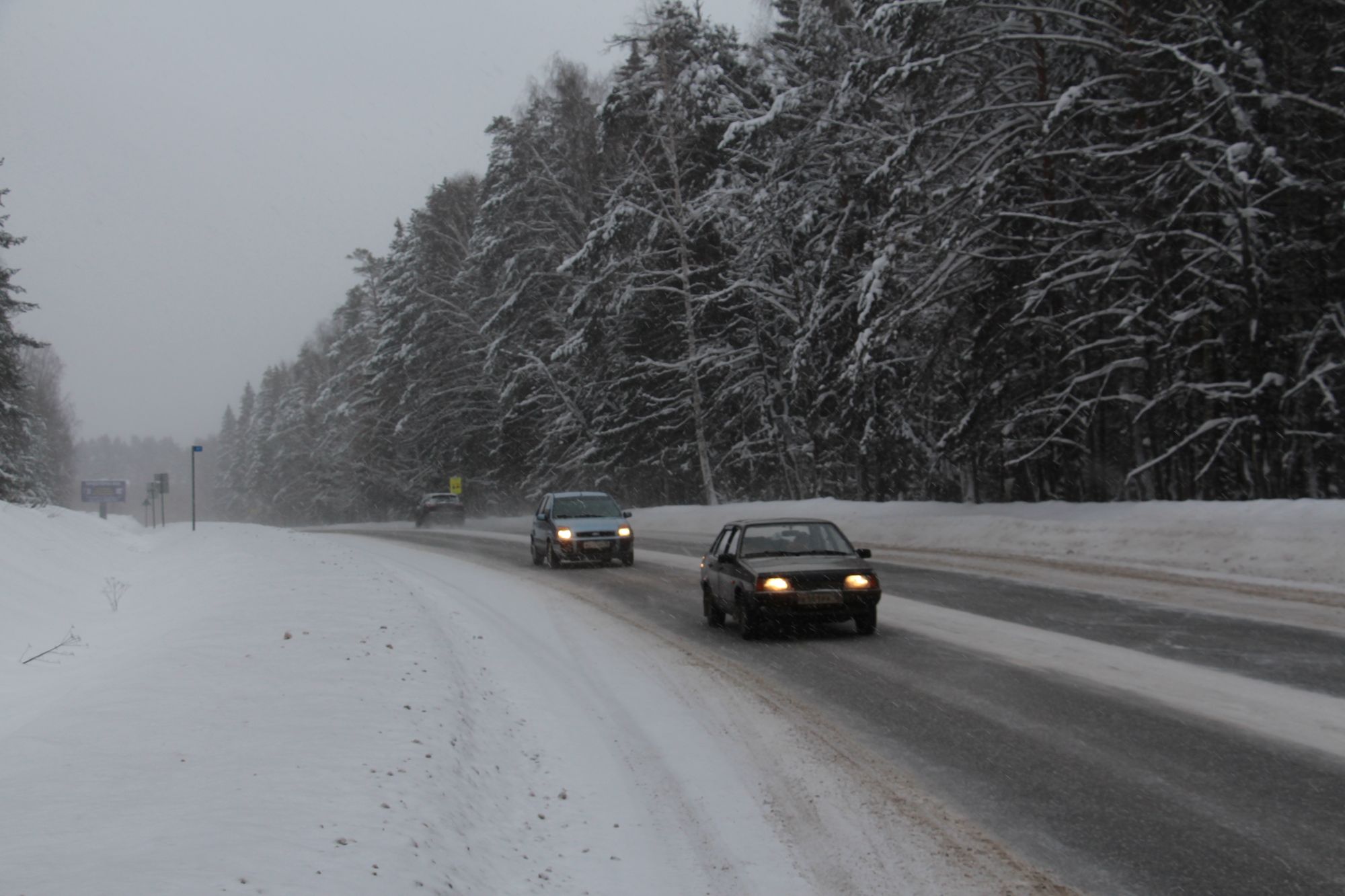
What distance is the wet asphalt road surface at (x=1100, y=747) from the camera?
500cm

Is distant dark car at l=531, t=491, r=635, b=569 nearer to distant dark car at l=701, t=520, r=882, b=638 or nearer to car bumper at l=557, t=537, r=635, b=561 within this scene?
car bumper at l=557, t=537, r=635, b=561

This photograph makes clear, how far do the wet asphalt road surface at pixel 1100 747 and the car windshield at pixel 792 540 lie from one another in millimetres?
948

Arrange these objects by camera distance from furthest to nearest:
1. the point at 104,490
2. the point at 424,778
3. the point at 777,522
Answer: the point at 104,490
the point at 777,522
the point at 424,778

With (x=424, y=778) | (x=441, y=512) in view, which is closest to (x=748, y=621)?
(x=424, y=778)

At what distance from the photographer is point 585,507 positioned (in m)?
23.1

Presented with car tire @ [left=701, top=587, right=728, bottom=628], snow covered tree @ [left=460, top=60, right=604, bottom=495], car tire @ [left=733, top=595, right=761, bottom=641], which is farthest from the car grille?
snow covered tree @ [left=460, top=60, right=604, bottom=495]

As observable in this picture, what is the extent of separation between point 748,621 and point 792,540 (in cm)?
130

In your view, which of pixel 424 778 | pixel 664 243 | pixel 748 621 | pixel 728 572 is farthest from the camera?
pixel 664 243

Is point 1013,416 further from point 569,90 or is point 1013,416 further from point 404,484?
point 404,484

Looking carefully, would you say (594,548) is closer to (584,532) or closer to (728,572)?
(584,532)

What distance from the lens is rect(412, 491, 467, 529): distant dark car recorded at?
50000 mm

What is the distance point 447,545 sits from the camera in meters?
31.4

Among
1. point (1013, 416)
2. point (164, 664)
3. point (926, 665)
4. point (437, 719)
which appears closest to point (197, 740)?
point (437, 719)

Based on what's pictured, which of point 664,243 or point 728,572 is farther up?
point 664,243
